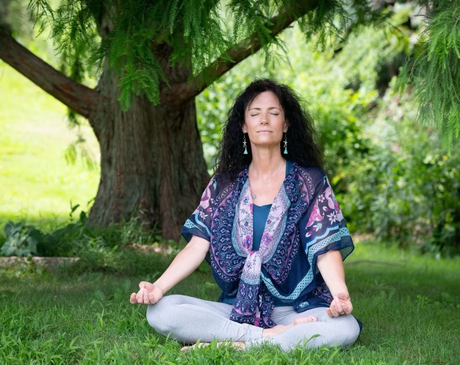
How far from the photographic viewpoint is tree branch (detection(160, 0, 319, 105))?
13.8 feet

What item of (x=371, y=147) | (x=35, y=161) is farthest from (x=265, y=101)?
(x=35, y=161)

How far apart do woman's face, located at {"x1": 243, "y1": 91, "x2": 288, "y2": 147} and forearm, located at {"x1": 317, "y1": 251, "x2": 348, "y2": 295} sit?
65cm

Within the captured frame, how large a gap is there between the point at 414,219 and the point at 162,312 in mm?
5769

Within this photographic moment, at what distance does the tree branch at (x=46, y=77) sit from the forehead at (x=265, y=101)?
2556mm

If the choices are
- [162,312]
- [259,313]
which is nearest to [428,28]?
[259,313]

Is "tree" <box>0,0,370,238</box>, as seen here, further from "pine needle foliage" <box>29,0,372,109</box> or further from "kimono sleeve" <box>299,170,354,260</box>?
"kimono sleeve" <box>299,170,354,260</box>

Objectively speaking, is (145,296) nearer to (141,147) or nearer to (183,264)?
(183,264)

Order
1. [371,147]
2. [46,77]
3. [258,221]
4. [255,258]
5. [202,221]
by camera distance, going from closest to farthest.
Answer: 1. [255,258]
2. [258,221]
3. [202,221]
4. [46,77]
5. [371,147]

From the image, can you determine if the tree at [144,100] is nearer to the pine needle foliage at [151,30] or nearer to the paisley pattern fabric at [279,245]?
the pine needle foliage at [151,30]

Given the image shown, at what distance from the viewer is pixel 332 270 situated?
3.32m

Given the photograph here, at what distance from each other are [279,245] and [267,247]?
60 millimetres

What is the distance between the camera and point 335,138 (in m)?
9.51

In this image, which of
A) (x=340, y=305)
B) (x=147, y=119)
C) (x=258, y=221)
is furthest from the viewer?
(x=147, y=119)

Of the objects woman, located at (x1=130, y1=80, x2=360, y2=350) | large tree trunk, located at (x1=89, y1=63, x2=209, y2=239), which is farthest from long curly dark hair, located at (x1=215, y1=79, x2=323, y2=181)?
large tree trunk, located at (x1=89, y1=63, x2=209, y2=239)
